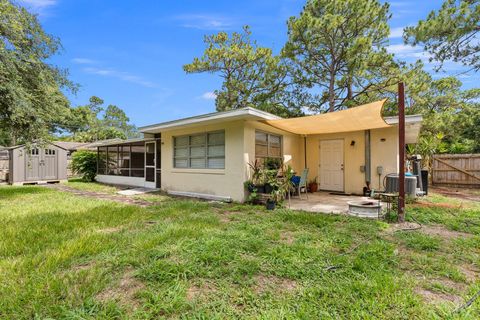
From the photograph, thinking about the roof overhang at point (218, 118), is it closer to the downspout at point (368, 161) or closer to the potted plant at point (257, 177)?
the potted plant at point (257, 177)

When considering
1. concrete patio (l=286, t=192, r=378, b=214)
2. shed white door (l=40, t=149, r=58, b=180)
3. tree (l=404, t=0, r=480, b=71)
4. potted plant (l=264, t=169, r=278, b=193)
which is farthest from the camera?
shed white door (l=40, t=149, r=58, b=180)

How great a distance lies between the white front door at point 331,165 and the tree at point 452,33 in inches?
172

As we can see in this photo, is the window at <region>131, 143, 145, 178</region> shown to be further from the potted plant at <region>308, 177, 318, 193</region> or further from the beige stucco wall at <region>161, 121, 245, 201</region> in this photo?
the potted plant at <region>308, 177, 318, 193</region>

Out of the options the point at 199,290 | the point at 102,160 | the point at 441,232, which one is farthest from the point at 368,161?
the point at 102,160

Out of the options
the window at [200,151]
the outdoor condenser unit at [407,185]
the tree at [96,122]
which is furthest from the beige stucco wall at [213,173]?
the tree at [96,122]

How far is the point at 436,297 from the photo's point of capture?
2145 millimetres

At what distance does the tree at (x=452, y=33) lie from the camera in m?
7.04

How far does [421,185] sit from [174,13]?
393 inches

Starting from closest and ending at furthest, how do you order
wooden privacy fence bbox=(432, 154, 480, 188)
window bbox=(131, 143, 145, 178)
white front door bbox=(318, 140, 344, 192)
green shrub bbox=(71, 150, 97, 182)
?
white front door bbox=(318, 140, 344, 192) → wooden privacy fence bbox=(432, 154, 480, 188) → window bbox=(131, 143, 145, 178) → green shrub bbox=(71, 150, 97, 182)

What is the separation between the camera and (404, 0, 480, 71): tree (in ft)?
23.1

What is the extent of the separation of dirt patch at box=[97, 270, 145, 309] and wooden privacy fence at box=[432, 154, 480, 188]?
44.3ft

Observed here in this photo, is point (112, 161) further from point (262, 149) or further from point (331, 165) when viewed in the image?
point (331, 165)

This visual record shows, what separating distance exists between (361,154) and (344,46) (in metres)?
6.02

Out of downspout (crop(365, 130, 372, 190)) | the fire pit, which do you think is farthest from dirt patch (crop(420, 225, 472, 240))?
downspout (crop(365, 130, 372, 190))
